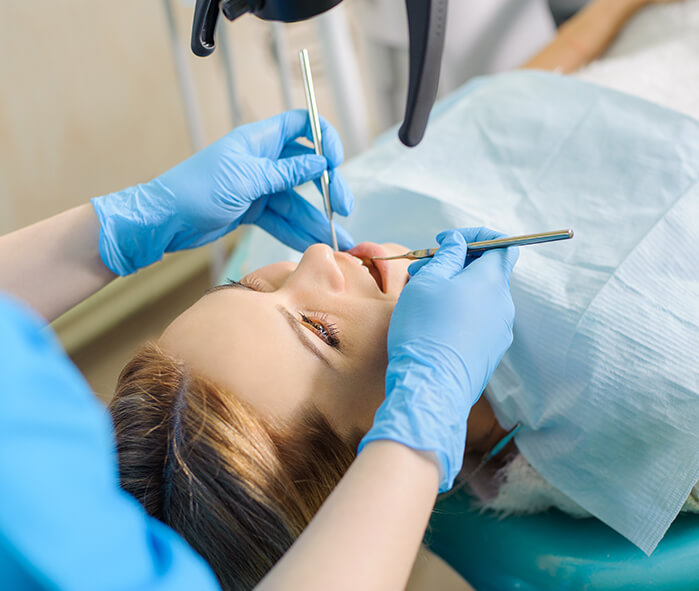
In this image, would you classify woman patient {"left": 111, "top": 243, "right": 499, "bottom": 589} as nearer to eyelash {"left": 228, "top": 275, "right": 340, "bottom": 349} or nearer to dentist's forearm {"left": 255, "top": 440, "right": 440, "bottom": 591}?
eyelash {"left": 228, "top": 275, "right": 340, "bottom": 349}

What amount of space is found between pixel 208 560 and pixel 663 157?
91 centimetres

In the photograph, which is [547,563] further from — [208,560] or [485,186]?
[485,186]

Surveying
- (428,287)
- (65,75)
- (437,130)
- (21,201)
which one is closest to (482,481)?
(428,287)

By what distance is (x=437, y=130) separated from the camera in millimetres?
1307

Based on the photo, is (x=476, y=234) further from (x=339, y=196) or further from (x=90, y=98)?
(x=90, y=98)

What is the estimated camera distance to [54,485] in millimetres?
409

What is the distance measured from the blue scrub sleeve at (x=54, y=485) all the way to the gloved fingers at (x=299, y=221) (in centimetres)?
67

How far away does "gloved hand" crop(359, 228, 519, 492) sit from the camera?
620mm

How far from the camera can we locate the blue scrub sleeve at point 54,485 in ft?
1.31

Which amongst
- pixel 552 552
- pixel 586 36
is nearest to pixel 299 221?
pixel 552 552

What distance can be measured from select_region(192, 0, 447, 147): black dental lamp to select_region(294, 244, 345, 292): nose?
20cm

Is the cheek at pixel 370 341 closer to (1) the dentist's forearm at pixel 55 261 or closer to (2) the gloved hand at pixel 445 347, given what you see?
(2) the gloved hand at pixel 445 347

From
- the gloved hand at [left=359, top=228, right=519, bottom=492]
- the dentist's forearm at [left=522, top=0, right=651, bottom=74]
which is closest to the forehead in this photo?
the gloved hand at [left=359, top=228, right=519, bottom=492]

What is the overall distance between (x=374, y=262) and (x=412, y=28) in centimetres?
33
